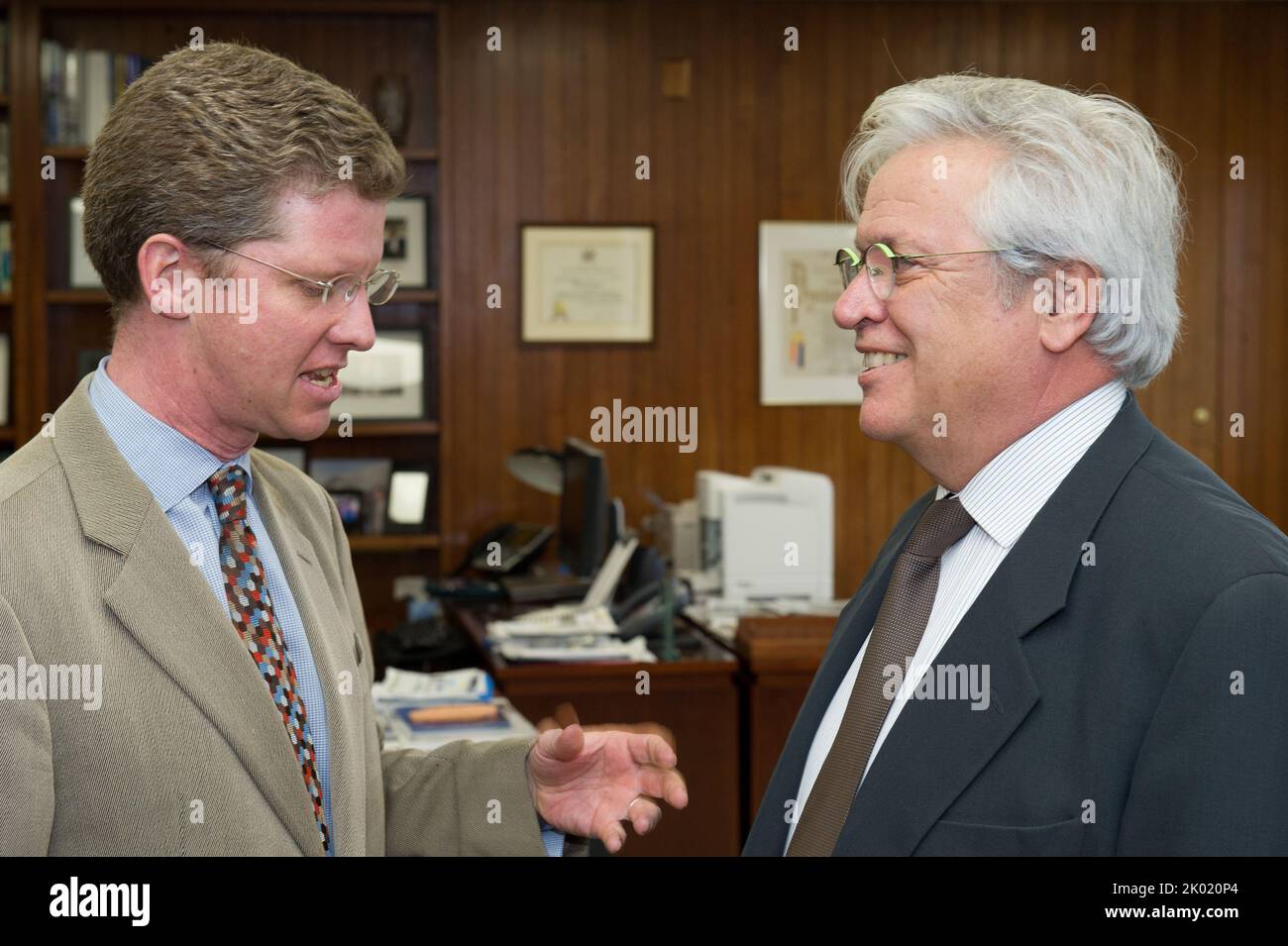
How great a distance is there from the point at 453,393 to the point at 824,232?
1.80m

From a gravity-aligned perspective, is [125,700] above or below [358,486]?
above

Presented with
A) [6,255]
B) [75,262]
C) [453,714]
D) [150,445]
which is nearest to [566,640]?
[453,714]

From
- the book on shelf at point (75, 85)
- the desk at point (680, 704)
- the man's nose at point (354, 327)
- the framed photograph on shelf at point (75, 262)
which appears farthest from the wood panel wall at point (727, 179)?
the man's nose at point (354, 327)

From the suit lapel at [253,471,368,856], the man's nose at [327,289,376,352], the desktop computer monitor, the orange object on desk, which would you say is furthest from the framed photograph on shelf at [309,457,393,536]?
the man's nose at [327,289,376,352]

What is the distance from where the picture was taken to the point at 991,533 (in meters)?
1.42

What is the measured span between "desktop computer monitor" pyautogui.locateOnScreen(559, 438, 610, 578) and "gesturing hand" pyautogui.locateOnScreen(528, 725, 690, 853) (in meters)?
2.87

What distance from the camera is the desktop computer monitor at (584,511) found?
4496mm

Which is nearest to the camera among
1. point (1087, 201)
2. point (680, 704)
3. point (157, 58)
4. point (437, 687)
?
point (1087, 201)

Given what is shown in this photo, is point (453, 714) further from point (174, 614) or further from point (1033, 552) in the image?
point (1033, 552)

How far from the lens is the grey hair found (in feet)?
4.58

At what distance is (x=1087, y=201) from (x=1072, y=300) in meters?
0.11

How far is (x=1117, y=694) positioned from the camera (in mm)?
1188

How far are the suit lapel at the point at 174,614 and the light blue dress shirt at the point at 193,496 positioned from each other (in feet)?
0.11

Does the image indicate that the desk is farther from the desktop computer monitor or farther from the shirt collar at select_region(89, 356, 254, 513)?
the shirt collar at select_region(89, 356, 254, 513)
